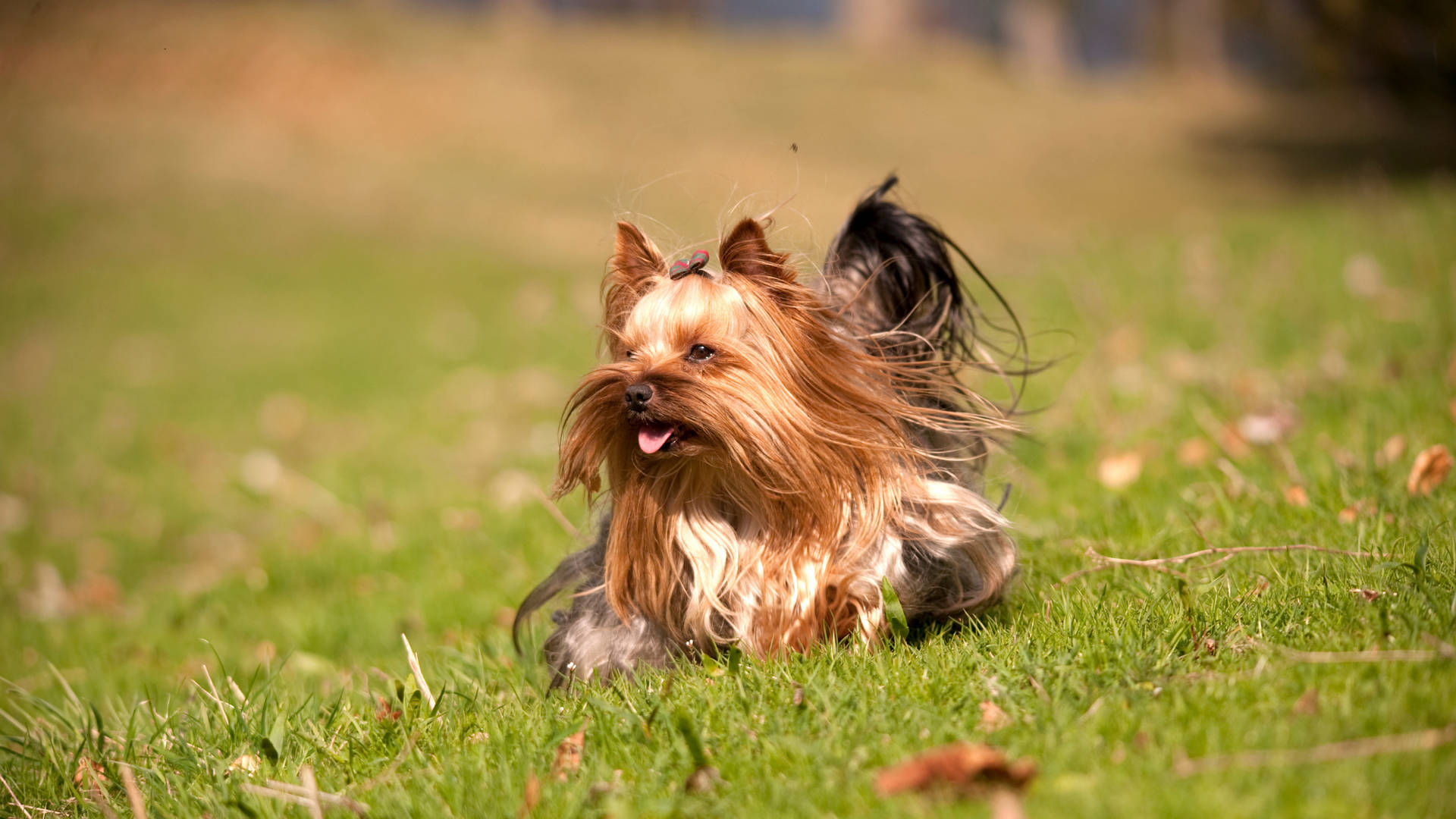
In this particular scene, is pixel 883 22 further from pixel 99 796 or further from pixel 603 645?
pixel 99 796

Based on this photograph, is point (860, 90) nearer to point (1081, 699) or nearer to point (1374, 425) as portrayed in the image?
point (1374, 425)

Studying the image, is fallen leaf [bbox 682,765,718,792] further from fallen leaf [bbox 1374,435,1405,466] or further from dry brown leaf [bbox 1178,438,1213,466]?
dry brown leaf [bbox 1178,438,1213,466]

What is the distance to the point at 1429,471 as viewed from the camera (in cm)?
371

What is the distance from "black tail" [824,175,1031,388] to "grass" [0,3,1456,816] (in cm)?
85

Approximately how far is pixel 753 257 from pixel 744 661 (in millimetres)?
1070

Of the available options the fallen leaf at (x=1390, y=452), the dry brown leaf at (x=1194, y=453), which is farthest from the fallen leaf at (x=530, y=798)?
the dry brown leaf at (x=1194, y=453)

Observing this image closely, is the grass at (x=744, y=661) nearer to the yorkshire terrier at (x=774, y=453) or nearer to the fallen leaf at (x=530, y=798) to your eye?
the fallen leaf at (x=530, y=798)

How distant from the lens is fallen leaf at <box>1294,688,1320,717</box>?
224 cm

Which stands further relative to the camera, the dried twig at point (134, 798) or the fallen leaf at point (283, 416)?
the fallen leaf at point (283, 416)

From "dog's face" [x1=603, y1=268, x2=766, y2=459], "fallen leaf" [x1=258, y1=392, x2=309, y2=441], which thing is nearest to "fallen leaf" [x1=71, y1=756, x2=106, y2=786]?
"dog's face" [x1=603, y1=268, x2=766, y2=459]

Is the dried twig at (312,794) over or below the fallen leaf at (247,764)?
over

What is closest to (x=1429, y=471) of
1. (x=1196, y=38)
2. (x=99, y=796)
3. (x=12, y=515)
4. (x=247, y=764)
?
(x=247, y=764)

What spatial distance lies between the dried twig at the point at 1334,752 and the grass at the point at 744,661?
3 cm

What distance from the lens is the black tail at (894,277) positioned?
10.9ft
